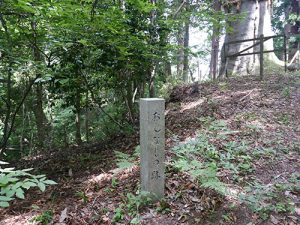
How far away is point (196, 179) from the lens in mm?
3734

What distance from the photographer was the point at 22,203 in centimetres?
427

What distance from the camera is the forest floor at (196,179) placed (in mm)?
3305

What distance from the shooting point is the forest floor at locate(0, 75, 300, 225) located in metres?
3.30

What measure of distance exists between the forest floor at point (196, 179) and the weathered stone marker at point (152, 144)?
9.9 inches

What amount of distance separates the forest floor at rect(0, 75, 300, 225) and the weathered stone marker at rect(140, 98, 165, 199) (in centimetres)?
25

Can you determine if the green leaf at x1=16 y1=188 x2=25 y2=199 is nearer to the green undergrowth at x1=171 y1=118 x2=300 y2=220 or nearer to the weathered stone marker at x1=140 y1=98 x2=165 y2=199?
the weathered stone marker at x1=140 y1=98 x2=165 y2=199

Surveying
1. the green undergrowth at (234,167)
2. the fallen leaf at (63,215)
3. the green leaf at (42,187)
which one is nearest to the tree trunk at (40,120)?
the fallen leaf at (63,215)

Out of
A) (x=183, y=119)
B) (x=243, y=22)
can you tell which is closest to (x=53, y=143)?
(x=183, y=119)

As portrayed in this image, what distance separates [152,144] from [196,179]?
883mm

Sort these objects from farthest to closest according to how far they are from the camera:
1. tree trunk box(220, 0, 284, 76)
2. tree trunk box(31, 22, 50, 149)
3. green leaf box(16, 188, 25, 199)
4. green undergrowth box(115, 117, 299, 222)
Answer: tree trunk box(220, 0, 284, 76) < tree trunk box(31, 22, 50, 149) < green undergrowth box(115, 117, 299, 222) < green leaf box(16, 188, 25, 199)

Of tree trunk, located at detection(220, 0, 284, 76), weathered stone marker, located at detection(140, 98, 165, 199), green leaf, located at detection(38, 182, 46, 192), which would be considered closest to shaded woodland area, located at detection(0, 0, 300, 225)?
green leaf, located at detection(38, 182, 46, 192)

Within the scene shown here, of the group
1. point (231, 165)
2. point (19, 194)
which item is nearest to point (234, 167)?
point (231, 165)

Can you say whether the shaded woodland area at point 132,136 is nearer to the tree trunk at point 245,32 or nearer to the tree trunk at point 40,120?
the tree trunk at point 40,120

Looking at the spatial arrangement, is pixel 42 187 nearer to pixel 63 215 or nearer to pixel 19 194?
pixel 19 194
